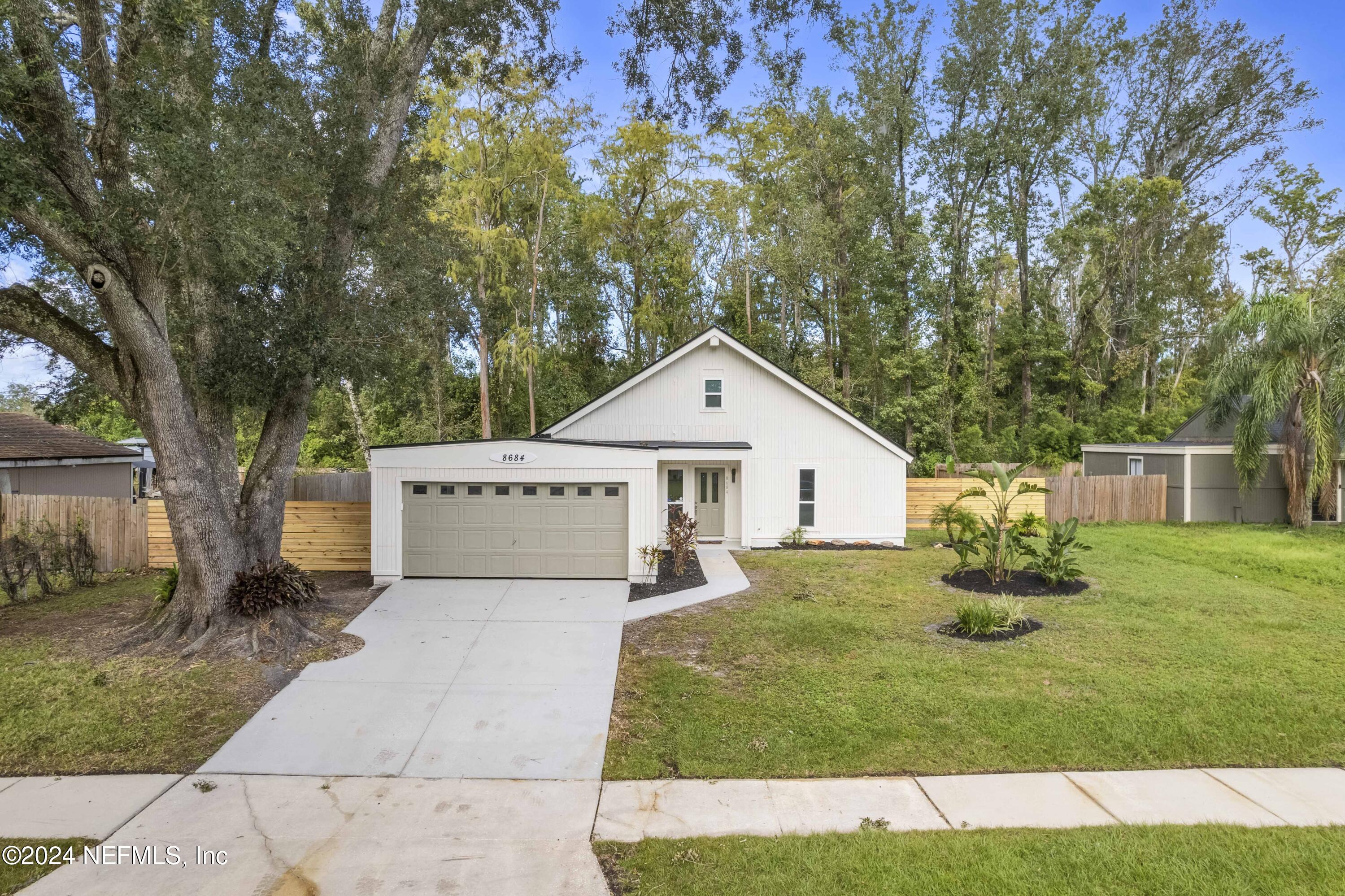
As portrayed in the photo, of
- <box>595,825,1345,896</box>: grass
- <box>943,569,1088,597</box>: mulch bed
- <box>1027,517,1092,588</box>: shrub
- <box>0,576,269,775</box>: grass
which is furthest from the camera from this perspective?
<box>1027,517,1092,588</box>: shrub

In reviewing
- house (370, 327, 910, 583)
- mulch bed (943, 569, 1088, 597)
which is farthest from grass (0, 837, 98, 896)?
mulch bed (943, 569, 1088, 597)

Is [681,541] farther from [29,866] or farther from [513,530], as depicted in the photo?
[29,866]

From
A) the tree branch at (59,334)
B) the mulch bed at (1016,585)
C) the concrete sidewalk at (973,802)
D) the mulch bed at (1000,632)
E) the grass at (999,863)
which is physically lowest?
the concrete sidewalk at (973,802)

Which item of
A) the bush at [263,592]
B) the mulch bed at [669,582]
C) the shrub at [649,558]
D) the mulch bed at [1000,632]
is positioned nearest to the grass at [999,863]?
the mulch bed at [1000,632]

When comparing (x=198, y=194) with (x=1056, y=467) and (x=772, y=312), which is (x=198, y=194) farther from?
(x=1056, y=467)

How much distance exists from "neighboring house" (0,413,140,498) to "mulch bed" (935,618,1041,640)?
Result: 19.0 meters

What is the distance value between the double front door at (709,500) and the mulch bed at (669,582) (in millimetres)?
2238

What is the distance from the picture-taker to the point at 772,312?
28.1 meters

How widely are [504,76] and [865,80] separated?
20.8 metres

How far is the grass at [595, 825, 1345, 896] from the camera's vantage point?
3789 mm

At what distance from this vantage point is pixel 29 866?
160 inches

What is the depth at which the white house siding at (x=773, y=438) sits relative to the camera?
15.4 m

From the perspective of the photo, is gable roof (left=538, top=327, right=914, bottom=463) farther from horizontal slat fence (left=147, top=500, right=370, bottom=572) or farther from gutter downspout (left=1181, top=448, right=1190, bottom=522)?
gutter downspout (left=1181, top=448, right=1190, bottom=522)

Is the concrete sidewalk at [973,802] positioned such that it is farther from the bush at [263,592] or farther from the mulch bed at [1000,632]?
the bush at [263,592]
